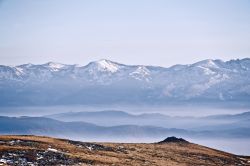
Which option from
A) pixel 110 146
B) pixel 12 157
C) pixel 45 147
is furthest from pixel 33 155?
pixel 110 146

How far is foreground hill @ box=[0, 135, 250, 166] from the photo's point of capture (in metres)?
58.7

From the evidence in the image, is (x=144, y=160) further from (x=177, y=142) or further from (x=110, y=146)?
(x=177, y=142)

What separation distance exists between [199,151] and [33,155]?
42.2 m

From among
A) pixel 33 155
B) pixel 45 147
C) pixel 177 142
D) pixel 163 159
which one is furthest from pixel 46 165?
pixel 177 142

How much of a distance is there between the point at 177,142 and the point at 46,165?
5159cm

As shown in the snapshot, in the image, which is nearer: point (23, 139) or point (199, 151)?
point (23, 139)

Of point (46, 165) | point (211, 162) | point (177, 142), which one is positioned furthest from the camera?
point (177, 142)

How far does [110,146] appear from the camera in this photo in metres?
81.1

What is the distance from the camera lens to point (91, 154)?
6900cm

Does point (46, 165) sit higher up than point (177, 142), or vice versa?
point (177, 142)

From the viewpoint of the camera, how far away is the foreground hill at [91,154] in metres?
58.7

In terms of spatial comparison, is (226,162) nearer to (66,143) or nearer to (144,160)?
(144,160)

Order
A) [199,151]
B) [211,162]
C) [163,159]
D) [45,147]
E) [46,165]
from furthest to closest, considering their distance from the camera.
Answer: [199,151] → [211,162] → [163,159] → [45,147] → [46,165]

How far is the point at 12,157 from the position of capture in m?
57.2
